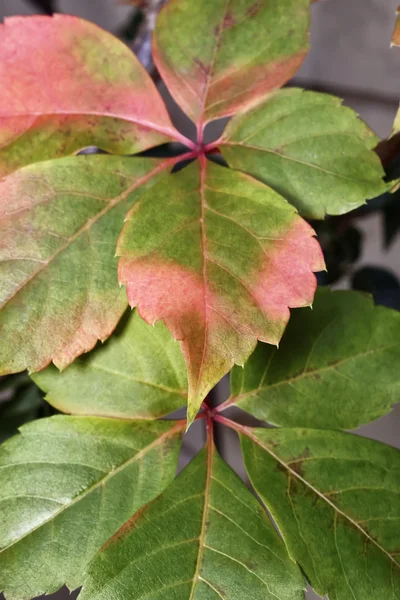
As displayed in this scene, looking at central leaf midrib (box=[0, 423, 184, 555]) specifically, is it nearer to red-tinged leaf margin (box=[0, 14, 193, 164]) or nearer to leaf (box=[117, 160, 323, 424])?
leaf (box=[117, 160, 323, 424])

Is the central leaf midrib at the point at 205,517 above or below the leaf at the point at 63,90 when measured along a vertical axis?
below

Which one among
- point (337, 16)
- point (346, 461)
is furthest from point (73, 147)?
point (337, 16)

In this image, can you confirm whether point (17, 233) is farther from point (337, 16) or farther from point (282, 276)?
point (337, 16)

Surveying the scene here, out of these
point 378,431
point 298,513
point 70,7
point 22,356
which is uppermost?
point 70,7

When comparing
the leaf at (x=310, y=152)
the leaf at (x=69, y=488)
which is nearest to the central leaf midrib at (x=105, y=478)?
the leaf at (x=69, y=488)

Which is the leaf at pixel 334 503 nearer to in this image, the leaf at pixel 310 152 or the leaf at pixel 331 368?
the leaf at pixel 331 368

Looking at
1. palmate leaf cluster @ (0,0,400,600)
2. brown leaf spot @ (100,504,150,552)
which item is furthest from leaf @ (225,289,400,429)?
brown leaf spot @ (100,504,150,552)
